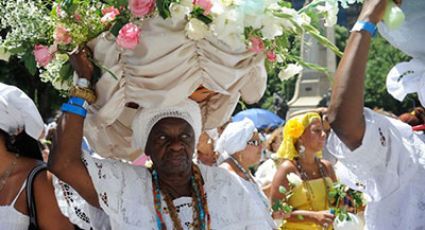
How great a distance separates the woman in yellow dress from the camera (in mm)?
5715

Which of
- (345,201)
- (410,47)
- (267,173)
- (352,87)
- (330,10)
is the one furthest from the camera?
(267,173)

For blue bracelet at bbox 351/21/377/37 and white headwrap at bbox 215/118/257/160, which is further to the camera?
white headwrap at bbox 215/118/257/160

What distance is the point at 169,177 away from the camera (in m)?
3.43

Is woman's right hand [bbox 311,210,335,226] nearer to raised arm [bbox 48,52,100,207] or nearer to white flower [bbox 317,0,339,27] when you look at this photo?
white flower [bbox 317,0,339,27]

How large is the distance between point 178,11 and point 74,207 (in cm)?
97

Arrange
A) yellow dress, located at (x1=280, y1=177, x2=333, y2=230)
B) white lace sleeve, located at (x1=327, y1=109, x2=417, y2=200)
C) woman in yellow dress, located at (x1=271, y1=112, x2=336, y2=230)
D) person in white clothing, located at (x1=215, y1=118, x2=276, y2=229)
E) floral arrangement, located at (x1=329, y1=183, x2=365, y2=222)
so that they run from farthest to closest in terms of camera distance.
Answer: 1. person in white clothing, located at (x1=215, y1=118, x2=276, y2=229)
2. yellow dress, located at (x1=280, y1=177, x2=333, y2=230)
3. woman in yellow dress, located at (x1=271, y1=112, x2=336, y2=230)
4. floral arrangement, located at (x1=329, y1=183, x2=365, y2=222)
5. white lace sleeve, located at (x1=327, y1=109, x2=417, y2=200)

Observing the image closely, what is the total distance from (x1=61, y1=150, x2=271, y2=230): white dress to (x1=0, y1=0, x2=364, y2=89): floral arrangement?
19.1 inches

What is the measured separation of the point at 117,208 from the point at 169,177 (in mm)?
293

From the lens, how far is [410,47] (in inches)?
109

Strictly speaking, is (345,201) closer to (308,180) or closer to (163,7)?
(308,180)

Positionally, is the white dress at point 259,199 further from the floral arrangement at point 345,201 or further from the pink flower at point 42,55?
the pink flower at point 42,55

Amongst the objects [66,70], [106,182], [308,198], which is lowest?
[308,198]

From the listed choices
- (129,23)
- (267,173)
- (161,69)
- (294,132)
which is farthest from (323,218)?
(129,23)

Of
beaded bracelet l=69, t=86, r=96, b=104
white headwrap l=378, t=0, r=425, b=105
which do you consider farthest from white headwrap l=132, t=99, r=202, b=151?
white headwrap l=378, t=0, r=425, b=105
